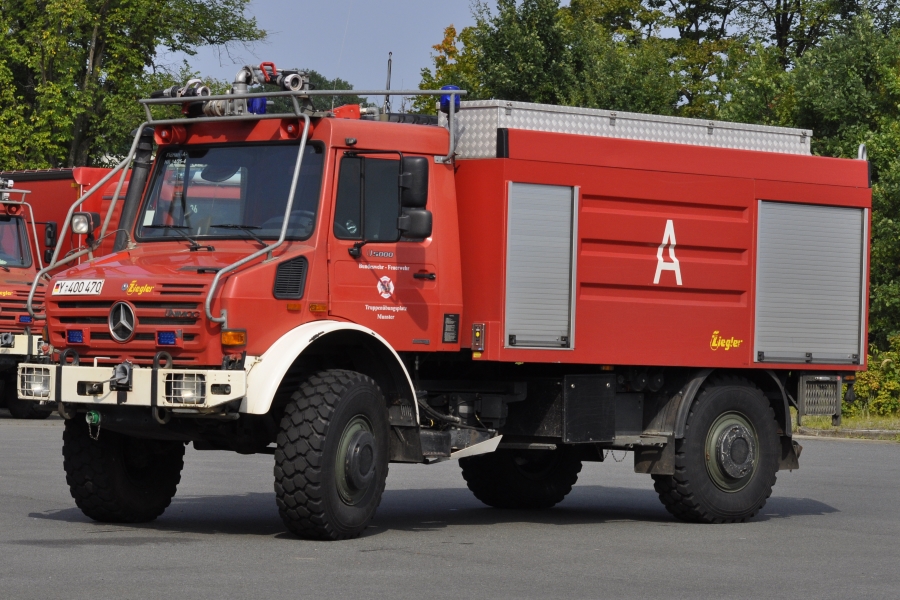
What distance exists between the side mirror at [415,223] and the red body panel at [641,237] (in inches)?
33.0

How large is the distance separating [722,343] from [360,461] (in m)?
3.82

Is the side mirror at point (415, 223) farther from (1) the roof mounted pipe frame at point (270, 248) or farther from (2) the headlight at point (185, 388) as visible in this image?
(2) the headlight at point (185, 388)

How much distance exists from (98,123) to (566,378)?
2888 cm

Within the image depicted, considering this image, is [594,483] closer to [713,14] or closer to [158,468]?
[158,468]

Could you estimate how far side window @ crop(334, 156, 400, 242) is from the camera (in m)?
11.0

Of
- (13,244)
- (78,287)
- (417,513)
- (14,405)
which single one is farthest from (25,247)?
(78,287)

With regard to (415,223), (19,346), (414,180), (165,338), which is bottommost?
(19,346)

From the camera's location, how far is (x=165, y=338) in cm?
1030

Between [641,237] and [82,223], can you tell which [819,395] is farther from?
[82,223]

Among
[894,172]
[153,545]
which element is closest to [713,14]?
[894,172]

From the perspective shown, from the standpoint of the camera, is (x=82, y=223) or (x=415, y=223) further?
(x=82, y=223)

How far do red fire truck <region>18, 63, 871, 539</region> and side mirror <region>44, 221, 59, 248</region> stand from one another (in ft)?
36.4

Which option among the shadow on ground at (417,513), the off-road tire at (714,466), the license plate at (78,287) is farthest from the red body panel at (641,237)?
the license plate at (78,287)

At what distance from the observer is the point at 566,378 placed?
1224 centimetres
